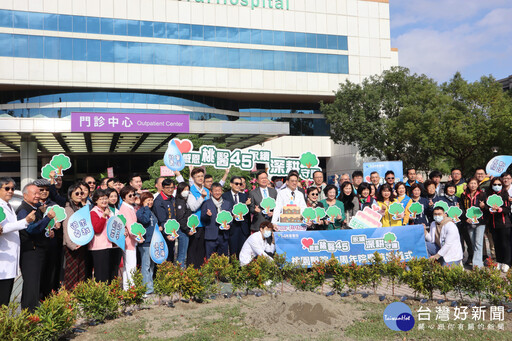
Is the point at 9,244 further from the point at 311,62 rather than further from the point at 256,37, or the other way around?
the point at 311,62

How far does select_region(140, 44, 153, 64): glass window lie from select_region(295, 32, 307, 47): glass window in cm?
1166

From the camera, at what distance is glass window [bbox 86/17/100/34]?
28.9m

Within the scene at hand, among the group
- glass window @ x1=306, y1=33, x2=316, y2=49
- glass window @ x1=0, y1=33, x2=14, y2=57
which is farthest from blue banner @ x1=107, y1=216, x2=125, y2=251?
glass window @ x1=306, y1=33, x2=316, y2=49

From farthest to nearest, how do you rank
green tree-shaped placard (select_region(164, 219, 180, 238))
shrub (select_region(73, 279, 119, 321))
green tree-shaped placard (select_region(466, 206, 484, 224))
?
green tree-shaped placard (select_region(466, 206, 484, 224))
green tree-shaped placard (select_region(164, 219, 180, 238))
shrub (select_region(73, 279, 119, 321))

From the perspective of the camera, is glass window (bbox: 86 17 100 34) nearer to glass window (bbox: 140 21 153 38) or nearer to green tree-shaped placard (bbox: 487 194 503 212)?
glass window (bbox: 140 21 153 38)

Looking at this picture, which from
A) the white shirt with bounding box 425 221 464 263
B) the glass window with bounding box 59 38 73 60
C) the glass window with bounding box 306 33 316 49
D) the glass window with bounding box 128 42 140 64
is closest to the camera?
the white shirt with bounding box 425 221 464 263

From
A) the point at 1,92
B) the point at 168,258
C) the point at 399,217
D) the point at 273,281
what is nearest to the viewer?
the point at 273,281

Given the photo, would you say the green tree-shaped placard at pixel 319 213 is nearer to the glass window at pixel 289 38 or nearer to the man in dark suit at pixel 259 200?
the man in dark suit at pixel 259 200

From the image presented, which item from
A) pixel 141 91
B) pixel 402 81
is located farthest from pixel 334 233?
pixel 141 91

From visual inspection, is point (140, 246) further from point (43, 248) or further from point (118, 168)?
point (118, 168)

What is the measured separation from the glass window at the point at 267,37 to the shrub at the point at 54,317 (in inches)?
1222

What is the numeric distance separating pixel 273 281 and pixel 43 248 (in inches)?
122

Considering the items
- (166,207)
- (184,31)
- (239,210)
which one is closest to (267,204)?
(239,210)

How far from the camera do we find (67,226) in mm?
5512
